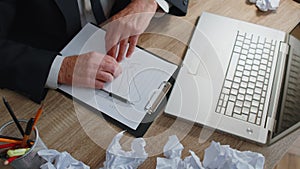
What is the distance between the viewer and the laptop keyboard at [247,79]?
2.61 ft

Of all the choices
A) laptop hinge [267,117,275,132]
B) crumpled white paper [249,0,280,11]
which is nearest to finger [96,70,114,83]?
laptop hinge [267,117,275,132]

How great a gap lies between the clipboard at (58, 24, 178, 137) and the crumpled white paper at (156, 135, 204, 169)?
2.8 inches

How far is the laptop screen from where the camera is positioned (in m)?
0.74

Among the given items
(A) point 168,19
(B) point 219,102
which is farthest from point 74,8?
(B) point 219,102

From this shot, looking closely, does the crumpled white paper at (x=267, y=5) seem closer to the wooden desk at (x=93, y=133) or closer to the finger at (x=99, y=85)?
the wooden desk at (x=93, y=133)

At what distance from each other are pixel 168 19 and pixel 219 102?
32 cm

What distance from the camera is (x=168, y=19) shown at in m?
1.00

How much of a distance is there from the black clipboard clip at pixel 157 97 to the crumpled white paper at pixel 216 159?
107 mm

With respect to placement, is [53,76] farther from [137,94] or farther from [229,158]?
[229,158]

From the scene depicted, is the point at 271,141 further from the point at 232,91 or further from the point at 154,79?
the point at 154,79

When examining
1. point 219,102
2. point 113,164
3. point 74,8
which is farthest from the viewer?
point 74,8

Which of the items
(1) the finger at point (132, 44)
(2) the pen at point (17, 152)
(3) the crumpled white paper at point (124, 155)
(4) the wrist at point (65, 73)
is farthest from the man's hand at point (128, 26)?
(2) the pen at point (17, 152)

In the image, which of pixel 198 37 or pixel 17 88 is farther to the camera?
pixel 198 37

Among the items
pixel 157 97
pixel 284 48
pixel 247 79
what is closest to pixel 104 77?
pixel 157 97
